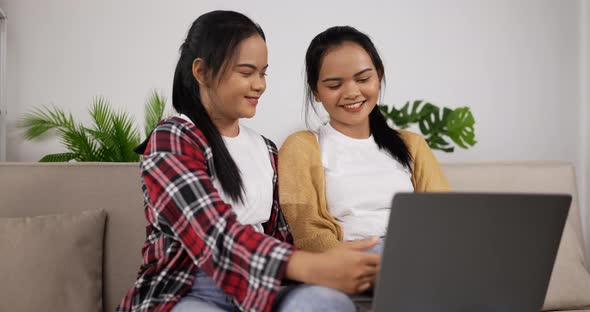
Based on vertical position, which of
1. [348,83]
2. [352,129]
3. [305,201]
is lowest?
[305,201]

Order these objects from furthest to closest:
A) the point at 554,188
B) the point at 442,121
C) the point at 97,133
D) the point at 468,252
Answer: the point at 442,121, the point at 97,133, the point at 554,188, the point at 468,252

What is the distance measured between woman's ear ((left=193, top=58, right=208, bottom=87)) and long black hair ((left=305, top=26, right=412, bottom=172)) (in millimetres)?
313

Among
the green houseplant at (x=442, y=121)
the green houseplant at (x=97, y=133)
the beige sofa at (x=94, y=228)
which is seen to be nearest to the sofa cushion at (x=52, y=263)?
the beige sofa at (x=94, y=228)

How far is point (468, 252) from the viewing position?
86 centimetres

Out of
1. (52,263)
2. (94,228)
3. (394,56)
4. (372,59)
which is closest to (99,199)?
(94,228)

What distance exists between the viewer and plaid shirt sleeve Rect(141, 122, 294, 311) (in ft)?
2.93

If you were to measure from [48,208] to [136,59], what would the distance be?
131cm

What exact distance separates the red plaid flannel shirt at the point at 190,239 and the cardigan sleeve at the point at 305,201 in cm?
23

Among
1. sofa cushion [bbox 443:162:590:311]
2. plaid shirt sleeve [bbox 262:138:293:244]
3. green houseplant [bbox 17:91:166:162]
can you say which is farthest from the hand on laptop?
green houseplant [bbox 17:91:166:162]

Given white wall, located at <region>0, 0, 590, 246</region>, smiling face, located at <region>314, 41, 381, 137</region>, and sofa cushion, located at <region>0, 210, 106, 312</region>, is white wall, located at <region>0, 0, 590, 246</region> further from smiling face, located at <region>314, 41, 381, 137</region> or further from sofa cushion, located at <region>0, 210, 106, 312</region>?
smiling face, located at <region>314, 41, 381, 137</region>

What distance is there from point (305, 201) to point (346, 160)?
0.52ft

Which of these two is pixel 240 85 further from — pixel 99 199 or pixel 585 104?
pixel 585 104

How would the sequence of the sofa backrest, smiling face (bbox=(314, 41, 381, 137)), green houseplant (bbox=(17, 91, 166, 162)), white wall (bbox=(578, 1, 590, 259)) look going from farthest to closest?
white wall (bbox=(578, 1, 590, 259))
green houseplant (bbox=(17, 91, 166, 162))
the sofa backrest
smiling face (bbox=(314, 41, 381, 137))

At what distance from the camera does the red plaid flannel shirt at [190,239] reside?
898mm
